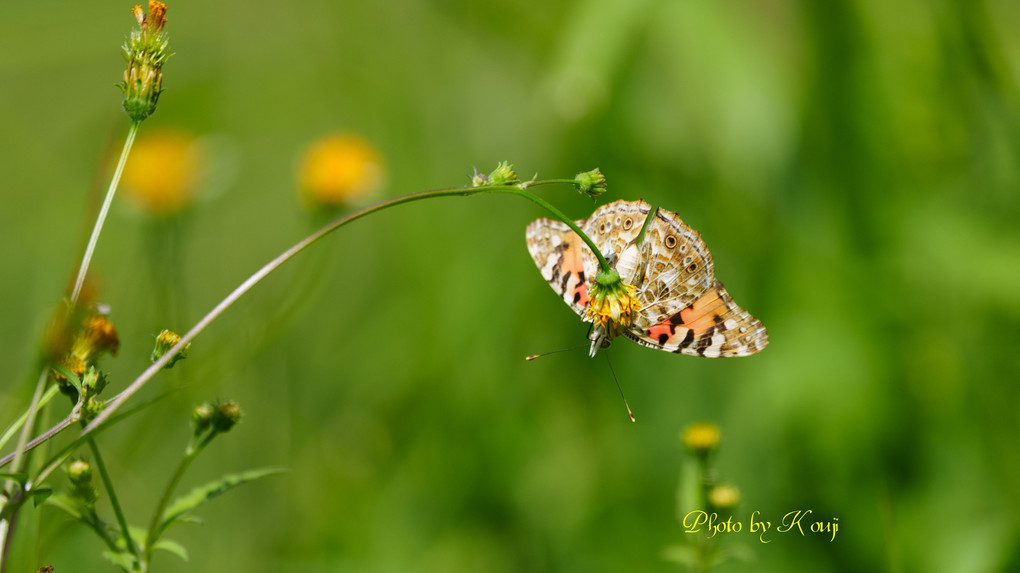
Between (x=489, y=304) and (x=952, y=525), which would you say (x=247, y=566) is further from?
(x=952, y=525)

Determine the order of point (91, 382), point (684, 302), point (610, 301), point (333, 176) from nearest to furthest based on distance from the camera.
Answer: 1. point (91, 382)
2. point (610, 301)
3. point (684, 302)
4. point (333, 176)

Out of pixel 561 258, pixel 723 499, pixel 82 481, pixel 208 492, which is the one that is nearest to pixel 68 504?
pixel 82 481

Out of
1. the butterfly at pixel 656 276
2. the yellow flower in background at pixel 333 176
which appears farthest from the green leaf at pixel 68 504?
the yellow flower in background at pixel 333 176

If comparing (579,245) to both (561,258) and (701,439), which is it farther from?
(701,439)

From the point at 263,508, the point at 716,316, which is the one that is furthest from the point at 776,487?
the point at 263,508

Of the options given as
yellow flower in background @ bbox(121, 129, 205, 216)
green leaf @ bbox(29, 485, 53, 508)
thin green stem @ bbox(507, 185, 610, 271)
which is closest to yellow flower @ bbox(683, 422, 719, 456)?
thin green stem @ bbox(507, 185, 610, 271)
